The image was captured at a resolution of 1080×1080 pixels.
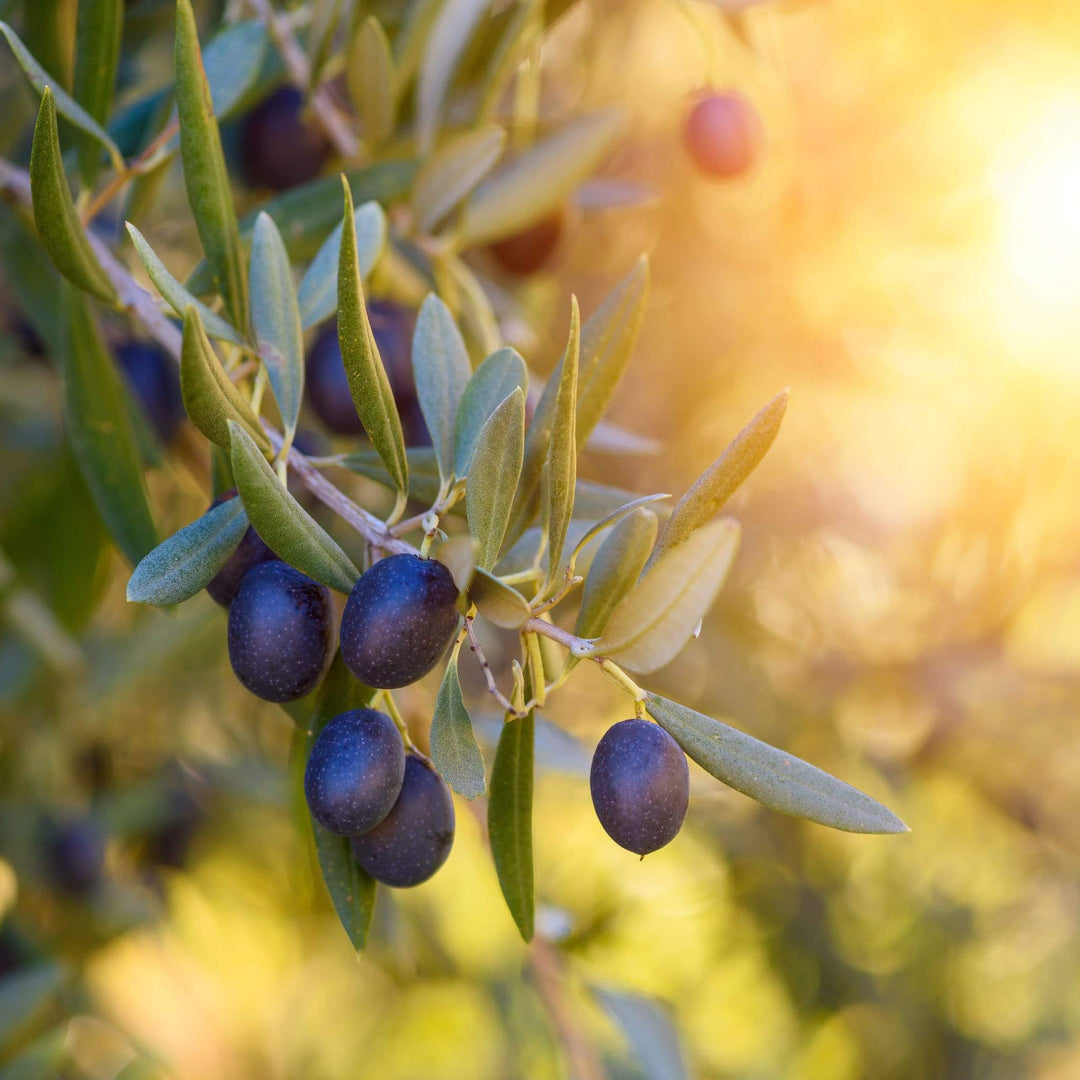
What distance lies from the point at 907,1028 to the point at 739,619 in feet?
3.49

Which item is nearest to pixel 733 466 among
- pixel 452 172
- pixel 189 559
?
pixel 189 559

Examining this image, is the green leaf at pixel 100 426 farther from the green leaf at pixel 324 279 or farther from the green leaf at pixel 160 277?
the green leaf at pixel 160 277

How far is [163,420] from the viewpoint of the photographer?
1272 mm

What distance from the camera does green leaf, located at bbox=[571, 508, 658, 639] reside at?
1.96ft

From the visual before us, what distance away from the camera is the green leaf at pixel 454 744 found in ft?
2.01

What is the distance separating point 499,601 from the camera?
601mm

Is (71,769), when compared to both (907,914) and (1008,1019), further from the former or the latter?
(1008,1019)

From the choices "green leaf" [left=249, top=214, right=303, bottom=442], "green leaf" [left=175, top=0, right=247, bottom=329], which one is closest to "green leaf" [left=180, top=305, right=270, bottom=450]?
"green leaf" [left=249, top=214, right=303, bottom=442]

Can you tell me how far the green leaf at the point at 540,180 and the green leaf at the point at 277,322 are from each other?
18.6 inches

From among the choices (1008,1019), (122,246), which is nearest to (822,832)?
(1008,1019)

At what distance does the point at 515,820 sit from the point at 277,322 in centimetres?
42

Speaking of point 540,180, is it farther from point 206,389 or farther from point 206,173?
point 206,389

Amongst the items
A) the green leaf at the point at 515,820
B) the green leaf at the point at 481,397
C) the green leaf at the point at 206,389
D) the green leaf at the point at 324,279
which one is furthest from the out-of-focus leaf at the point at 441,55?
the green leaf at the point at 515,820

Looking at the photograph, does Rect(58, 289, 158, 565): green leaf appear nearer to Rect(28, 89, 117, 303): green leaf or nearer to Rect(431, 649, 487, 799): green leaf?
Rect(28, 89, 117, 303): green leaf
